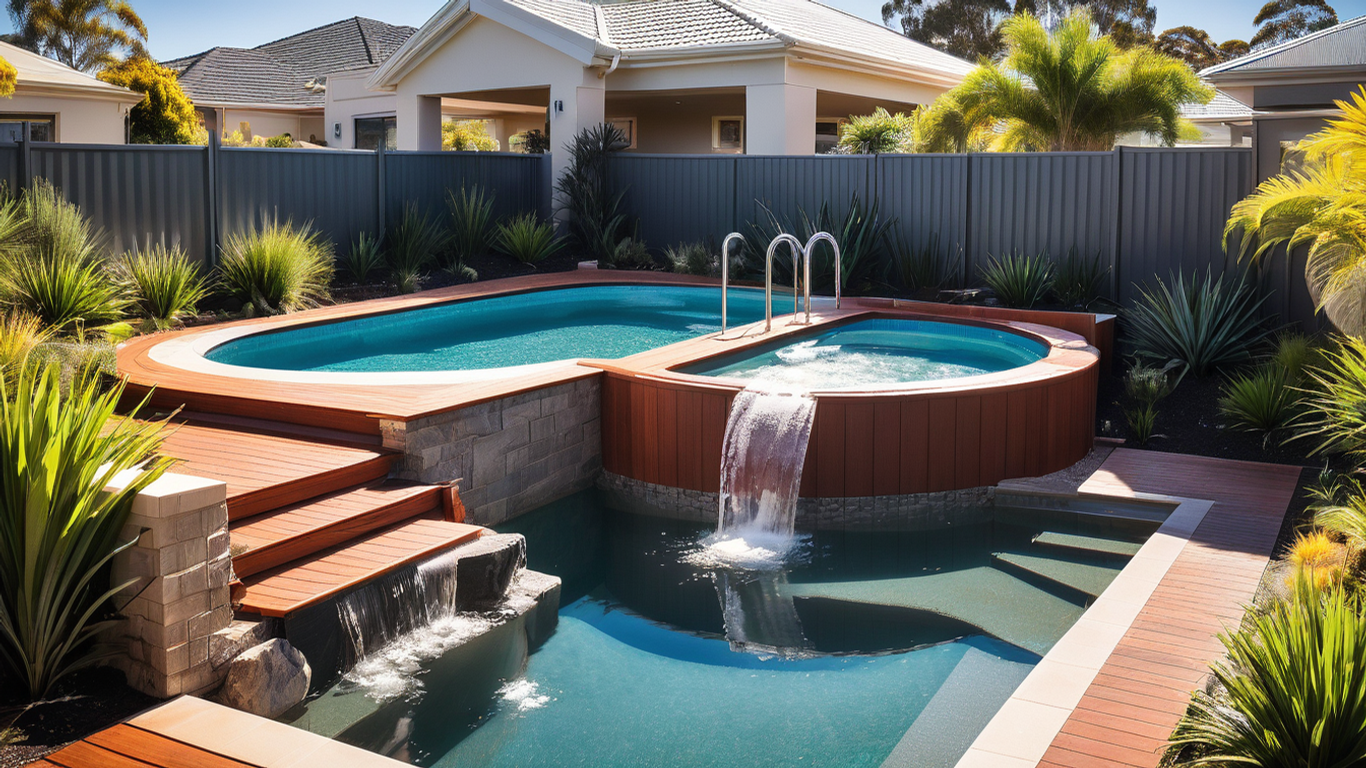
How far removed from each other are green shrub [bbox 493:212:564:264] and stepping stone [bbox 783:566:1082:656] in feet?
32.1

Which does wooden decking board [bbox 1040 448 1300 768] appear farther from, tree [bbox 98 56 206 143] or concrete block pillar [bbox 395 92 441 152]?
tree [bbox 98 56 206 143]

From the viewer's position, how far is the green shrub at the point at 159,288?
9.83 metres

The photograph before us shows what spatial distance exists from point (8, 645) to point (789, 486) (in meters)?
4.37

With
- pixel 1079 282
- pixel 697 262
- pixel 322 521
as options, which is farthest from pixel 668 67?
pixel 322 521

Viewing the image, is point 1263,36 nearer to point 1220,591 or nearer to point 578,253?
point 578,253

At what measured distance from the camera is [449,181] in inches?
583

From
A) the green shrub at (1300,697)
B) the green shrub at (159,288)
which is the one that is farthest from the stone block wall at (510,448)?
the green shrub at (159,288)

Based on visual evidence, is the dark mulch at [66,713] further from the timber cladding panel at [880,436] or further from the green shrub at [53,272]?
the green shrub at [53,272]

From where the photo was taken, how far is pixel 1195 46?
47.6 meters

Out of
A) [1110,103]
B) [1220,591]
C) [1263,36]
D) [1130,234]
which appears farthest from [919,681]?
[1263,36]

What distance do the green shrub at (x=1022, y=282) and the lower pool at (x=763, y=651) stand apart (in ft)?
15.3

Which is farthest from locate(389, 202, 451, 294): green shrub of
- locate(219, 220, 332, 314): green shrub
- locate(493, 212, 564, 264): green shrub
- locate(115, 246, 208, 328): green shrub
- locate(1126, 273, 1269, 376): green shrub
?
locate(1126, 273, 1269, 376): green shrub

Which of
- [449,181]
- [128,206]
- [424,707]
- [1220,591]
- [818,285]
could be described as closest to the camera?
[424,707]

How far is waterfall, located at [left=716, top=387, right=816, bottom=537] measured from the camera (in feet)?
22.7
